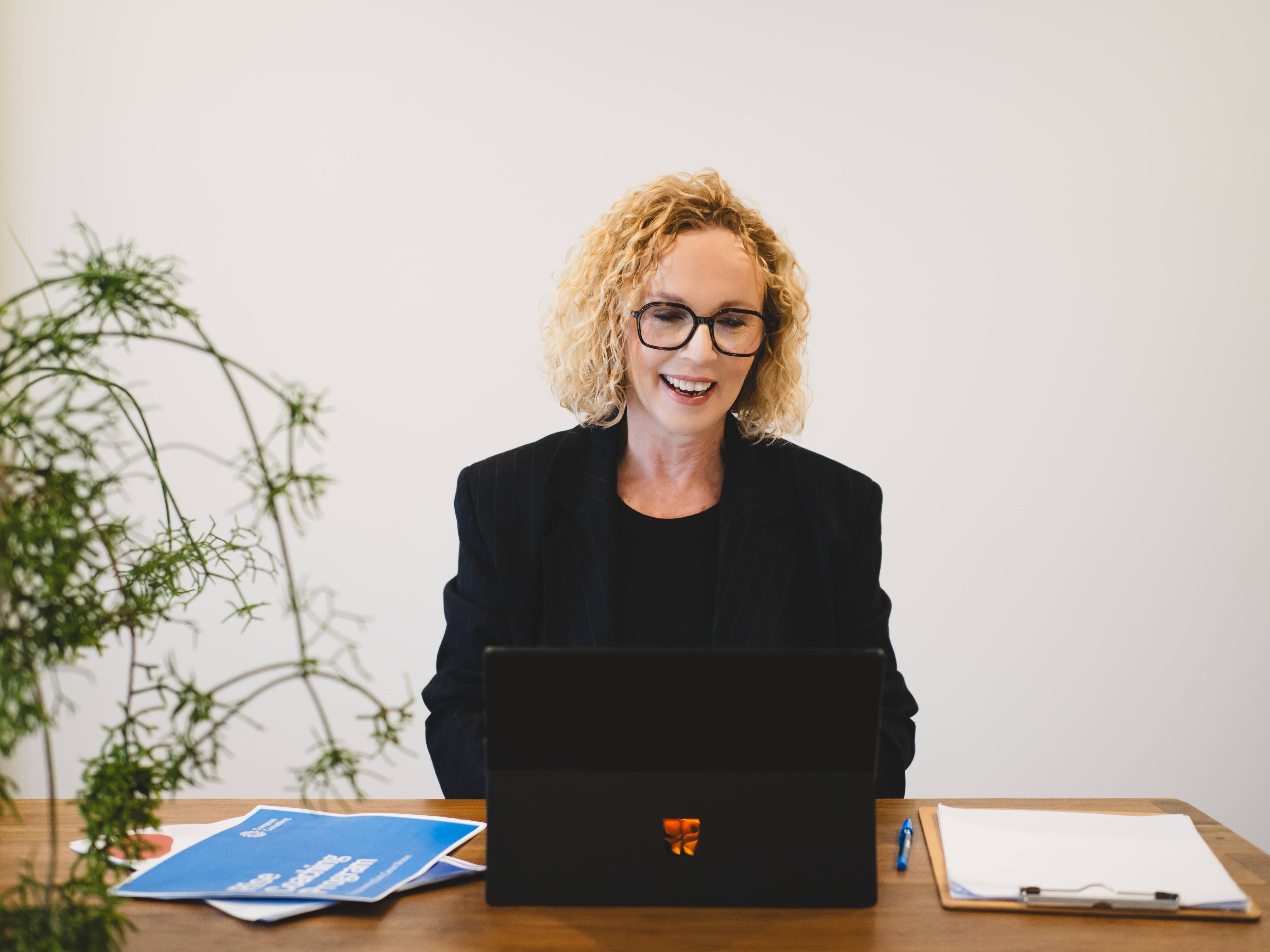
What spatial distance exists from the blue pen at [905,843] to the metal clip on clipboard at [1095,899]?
13 centimetres

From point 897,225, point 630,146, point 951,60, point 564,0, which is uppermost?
point 564,0

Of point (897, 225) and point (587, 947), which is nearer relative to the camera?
point (587, 947)

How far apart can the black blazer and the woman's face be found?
0.49 feet

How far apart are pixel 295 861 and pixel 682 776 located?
18.9 inches

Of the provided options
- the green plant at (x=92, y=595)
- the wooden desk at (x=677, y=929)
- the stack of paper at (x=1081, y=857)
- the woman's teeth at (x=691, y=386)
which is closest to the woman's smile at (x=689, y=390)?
the woman's teeth at (x=691, y=386)

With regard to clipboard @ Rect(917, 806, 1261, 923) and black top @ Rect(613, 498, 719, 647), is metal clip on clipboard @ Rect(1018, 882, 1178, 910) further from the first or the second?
black top @ Rect(613, 498, 719, 647)

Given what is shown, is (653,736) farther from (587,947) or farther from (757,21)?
(757,21)

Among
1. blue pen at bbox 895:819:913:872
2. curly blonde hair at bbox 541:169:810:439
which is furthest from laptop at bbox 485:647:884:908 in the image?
curly blonde hair at bbox 541:169:810:439

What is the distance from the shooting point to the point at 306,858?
116 cm

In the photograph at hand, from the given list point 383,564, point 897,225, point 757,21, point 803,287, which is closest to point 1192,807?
point 803,287

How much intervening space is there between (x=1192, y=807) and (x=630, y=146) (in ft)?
8.24

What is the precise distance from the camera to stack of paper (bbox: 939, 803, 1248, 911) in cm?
106

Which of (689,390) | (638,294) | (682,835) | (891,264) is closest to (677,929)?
(682,835)

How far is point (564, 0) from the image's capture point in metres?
3.20
